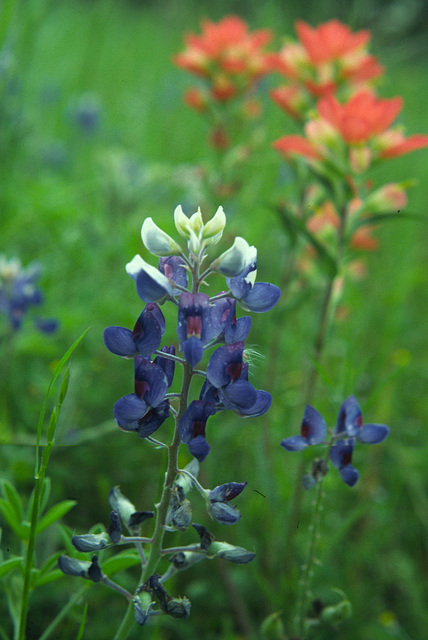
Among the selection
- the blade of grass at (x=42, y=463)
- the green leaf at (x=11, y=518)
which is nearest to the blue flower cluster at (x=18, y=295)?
the green leaf at (x=11, y=518)

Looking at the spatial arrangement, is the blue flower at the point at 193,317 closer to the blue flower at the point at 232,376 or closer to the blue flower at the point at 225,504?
the blue flower at the point at 232,376

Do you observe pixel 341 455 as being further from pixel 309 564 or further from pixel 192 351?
pixel 192 351

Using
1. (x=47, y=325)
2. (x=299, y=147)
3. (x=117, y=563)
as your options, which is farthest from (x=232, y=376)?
(x=47, y=325)

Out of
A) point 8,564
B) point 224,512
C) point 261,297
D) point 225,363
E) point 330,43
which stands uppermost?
point 330,43

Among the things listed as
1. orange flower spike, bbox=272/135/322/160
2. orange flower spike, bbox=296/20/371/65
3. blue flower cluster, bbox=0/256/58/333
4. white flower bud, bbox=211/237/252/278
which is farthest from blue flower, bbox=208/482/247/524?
orange flower spike, bbox=296/20/371/65

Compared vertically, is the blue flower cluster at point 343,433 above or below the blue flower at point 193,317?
below

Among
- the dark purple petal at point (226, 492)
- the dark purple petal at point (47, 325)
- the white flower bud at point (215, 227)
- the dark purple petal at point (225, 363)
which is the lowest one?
the dark purple petal at point (226, 492)

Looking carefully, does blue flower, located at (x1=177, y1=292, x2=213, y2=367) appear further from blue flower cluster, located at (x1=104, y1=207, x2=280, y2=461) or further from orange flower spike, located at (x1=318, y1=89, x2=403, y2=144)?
orange flower spike, located at (x1=318, y1=89, x2=403, y2=144)
